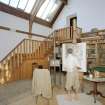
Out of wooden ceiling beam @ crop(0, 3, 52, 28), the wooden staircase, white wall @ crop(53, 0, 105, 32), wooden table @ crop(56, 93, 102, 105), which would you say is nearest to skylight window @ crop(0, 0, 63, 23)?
wooden ceiling beam @ crop(0, 3, 52, 28)

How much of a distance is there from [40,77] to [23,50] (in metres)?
4.27

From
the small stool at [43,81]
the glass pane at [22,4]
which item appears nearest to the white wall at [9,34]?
the glass pane at [22,4]

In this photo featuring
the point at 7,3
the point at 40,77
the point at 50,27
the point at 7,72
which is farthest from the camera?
the point at 50,27

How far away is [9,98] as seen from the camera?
4.97 metres

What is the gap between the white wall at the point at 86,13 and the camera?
385 inches

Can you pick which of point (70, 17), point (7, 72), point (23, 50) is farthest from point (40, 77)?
point (70, 17)

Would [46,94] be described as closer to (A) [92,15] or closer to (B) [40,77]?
(B) [40,77]

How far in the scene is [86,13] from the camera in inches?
422

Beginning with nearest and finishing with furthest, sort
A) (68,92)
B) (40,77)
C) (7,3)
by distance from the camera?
1. (40,77)
2. (68,92)
3. (7,3)

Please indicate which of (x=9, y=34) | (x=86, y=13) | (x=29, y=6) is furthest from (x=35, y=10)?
(x=86, y=13)

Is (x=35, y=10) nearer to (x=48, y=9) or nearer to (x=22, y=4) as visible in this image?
(x=22, y=4)

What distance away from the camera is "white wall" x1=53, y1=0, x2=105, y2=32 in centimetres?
977

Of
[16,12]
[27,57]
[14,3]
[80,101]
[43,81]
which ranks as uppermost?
[14,3]

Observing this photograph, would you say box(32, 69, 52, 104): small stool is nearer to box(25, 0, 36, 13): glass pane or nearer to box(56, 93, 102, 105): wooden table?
box(56, 93, 102, 105): wooden table
